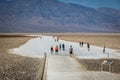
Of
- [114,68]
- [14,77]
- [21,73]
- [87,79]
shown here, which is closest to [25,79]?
[14,77]

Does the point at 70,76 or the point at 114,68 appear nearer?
the point at 70,76

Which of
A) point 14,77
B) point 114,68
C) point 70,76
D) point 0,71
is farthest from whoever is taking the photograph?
point 114,68

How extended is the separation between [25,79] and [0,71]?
3.99 m

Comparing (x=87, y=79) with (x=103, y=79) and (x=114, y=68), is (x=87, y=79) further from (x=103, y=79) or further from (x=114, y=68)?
(x=114, y=68)

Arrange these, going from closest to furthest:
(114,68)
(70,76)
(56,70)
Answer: (70,76) → (56,70) → (114,68)

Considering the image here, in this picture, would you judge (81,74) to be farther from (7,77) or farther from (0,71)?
(0,71)

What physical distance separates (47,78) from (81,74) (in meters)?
2.27

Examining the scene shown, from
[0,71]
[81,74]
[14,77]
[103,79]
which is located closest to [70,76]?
[81,74]

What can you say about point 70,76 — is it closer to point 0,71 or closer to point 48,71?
point 48,71

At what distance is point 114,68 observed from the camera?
2236 cm

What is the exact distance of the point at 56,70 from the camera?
19.2 m

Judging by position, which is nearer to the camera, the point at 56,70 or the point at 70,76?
the point at 70,76

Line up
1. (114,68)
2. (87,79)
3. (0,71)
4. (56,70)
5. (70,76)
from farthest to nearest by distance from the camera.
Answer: (114,68) < (0,71) < (56,70) < (70,76) < (87,79)

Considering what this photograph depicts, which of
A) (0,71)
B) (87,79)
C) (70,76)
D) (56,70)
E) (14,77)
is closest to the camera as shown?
(87,79)
